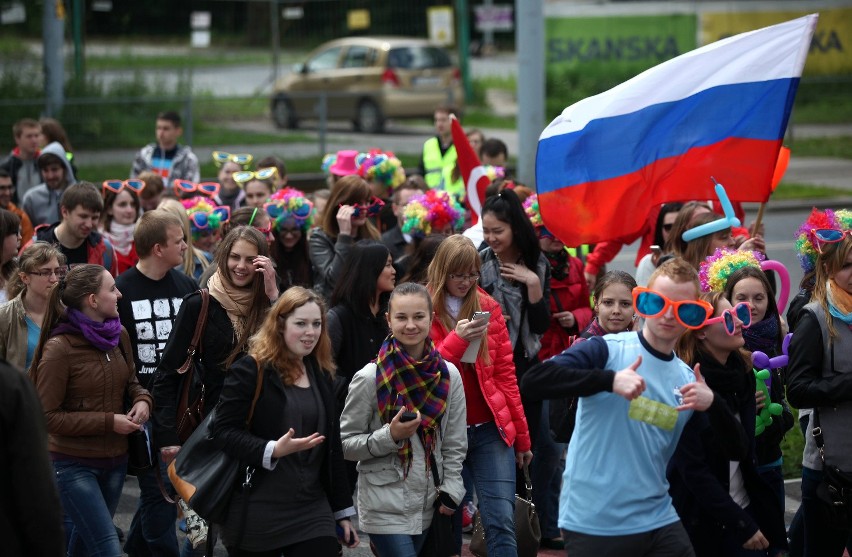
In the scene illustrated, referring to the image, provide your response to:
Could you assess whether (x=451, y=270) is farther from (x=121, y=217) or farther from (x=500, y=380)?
(x=121, y=217)

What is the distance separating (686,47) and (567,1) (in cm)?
623

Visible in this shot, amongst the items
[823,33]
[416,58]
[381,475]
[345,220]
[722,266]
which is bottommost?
[381,475]

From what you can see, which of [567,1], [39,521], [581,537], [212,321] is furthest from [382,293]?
[567,1]

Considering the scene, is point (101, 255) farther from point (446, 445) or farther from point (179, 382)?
point (446, 445)

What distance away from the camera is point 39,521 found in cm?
395

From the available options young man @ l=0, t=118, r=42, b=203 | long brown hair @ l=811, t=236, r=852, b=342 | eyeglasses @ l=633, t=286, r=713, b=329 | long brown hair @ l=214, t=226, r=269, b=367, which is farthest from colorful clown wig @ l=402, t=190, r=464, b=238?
young man @ l=0, t=118, r=42, b=203

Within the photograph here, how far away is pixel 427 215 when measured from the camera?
8.18 metres

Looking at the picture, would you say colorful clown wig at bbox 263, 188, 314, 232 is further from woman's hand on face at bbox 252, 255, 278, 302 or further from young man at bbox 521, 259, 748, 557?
young man at bbox 521, 259, 748, 557

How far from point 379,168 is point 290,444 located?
532 cm

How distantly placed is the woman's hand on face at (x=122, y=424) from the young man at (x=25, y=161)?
647cm

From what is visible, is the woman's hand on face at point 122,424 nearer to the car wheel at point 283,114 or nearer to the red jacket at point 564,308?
the red jacket at point 564,308

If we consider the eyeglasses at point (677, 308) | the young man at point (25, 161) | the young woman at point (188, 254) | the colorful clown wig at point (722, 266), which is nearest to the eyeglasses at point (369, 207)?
the young woman at point (188, 254)

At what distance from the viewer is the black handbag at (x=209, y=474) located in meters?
5.41

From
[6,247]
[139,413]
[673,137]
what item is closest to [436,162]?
[673,137]
